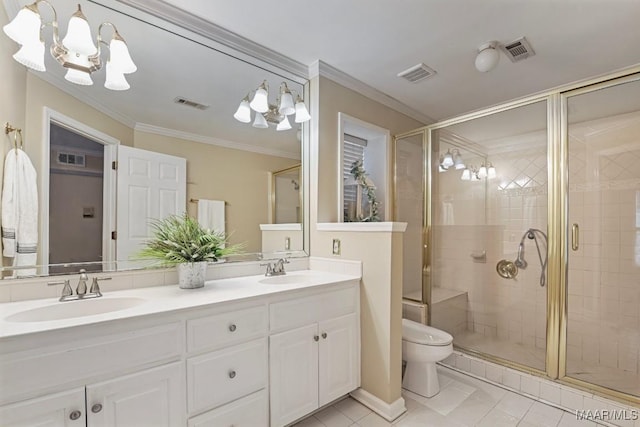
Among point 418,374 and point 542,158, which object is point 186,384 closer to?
point 418,374

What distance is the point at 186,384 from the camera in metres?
1.27

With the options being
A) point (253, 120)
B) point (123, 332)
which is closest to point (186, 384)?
point (123, 332)

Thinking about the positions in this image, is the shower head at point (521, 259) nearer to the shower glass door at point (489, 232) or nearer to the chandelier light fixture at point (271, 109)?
the shower glass door at point (489, 232)

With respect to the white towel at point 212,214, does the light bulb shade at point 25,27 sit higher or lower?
higher

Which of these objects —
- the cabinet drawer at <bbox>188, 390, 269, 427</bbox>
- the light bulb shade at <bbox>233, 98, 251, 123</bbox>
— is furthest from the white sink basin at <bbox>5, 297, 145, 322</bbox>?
the light bulb shade at <bbox>233, 98, 251, 123</bbox>

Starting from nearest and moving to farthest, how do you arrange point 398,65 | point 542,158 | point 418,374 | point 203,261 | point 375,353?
1. point 203,261
2. point 375,353
3. point 418,374
4. point 398,65
5. point 542,158

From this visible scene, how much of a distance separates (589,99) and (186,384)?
326 centimetres

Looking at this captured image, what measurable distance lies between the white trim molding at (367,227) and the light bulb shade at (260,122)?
882mm

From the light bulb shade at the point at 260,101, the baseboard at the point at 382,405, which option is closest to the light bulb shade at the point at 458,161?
the light bulb shade at the point at 260,101

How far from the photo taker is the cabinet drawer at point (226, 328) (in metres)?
1.30

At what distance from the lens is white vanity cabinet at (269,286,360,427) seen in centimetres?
157

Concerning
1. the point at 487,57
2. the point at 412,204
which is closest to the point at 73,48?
the point at 487,57

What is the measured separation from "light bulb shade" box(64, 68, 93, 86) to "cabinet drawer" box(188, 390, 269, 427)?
5.73ft

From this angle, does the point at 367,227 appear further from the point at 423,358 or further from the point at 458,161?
the point at 458,161
